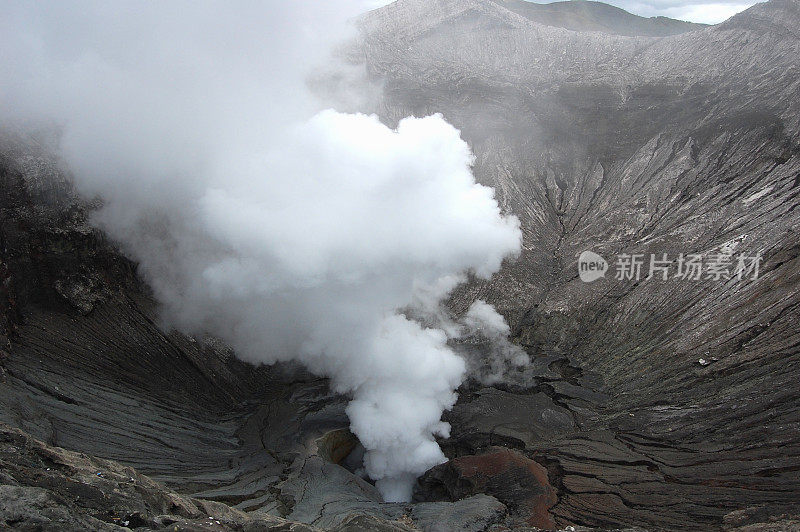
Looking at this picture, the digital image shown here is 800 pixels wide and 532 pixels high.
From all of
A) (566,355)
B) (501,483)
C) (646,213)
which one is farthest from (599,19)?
(501,483)

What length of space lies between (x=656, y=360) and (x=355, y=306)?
13.6 m

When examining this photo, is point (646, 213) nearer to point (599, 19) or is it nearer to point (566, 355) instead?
point (566, 355)

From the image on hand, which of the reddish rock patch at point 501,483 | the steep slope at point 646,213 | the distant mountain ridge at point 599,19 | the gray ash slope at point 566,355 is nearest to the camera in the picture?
the gray ash slope at point 566,355

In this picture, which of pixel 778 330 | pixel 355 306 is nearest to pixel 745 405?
pixel 778 330

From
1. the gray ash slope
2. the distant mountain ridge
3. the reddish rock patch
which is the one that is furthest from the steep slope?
the distant mountain ridge

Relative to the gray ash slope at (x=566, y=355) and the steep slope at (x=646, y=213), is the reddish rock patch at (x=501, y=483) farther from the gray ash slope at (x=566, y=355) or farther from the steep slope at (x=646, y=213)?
the steep slope at (x=646, y=213)

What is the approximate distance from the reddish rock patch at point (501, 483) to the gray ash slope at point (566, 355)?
0.35 metres

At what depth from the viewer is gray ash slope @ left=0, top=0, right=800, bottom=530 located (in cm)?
1786

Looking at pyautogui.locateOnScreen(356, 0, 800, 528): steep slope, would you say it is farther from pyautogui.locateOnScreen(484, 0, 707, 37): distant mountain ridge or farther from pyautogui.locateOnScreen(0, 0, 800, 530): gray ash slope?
pyautogui.locateOnScreen(484, 0, 707, 37): distant mountain ridge

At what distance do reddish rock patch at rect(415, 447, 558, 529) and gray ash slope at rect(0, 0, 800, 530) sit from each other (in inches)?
13.8

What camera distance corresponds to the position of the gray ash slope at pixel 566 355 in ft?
58.6

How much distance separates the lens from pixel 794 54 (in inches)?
1335

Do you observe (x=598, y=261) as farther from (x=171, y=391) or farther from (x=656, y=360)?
(x=171, y=391)

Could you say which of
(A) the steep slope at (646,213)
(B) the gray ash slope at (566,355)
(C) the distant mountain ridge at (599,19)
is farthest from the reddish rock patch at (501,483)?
(C) the distant mountain ridge at (599,19)
